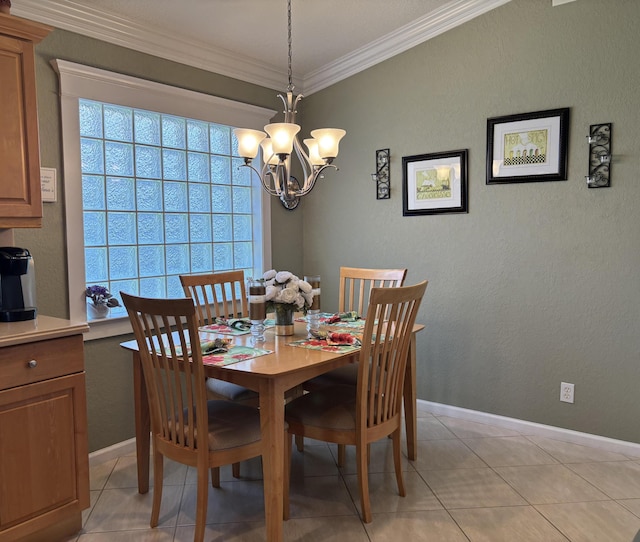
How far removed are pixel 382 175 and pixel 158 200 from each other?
1.63 meters

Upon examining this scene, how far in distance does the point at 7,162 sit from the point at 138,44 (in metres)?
1.25

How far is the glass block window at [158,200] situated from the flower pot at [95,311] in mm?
170

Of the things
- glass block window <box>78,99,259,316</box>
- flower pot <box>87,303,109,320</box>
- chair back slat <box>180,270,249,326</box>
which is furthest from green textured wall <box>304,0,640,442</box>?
flower pot <box>87,303,109,320</box>

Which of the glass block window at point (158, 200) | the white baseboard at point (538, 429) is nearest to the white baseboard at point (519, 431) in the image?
the white baseboard at point (538, 429)

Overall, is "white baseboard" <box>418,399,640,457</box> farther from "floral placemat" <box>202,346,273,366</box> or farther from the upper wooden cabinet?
the upper wooden cabinet

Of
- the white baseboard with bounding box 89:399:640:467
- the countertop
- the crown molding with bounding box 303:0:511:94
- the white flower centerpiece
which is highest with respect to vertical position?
the crown molding with bounding box 303:0:511:94

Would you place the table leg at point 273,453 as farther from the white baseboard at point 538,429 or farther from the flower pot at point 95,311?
the white baseboard at point 538,429

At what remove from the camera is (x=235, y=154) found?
3.77 meters

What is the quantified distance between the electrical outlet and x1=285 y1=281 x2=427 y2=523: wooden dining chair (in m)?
1.29

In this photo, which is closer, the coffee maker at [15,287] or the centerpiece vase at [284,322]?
the coffee maker at [15,287]

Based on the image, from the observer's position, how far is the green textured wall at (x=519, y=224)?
9.33 feet

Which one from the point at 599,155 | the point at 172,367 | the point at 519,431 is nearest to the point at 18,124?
the point at 172,367

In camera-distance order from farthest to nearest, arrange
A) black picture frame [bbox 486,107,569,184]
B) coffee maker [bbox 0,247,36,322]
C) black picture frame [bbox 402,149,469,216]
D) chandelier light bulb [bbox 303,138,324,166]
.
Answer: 1. black picture frame [bbox 402,149,469,216]
2. black picture frame [bbox 486,107,569,184]
3. chandelier light bulb [bbox 303,138,324,166]
4. coffee maker [bbox 0,247,36,322]

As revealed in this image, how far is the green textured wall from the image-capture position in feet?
9.33
